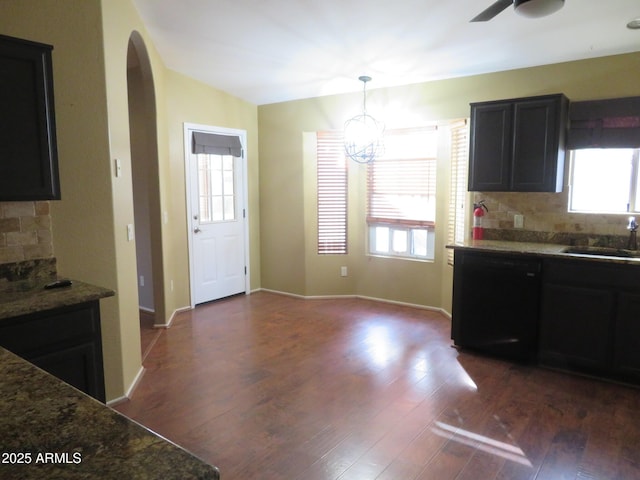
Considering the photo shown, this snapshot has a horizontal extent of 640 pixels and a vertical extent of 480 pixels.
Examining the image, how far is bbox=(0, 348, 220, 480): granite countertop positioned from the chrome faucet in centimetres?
Answer: 384

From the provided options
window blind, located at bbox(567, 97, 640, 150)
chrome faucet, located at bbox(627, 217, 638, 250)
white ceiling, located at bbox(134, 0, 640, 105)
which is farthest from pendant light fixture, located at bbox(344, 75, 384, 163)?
chrome faucet, located at bbox(627, 217, 638, 250)

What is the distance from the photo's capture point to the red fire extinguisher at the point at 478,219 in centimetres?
415

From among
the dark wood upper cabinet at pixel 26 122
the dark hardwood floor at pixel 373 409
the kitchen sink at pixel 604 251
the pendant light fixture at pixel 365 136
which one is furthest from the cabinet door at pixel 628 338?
the dark wood upper cabinet at pixel 26 122

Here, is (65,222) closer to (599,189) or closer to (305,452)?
(305,452)

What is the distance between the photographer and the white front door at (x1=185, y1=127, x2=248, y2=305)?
4988mm

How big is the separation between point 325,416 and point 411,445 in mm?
563

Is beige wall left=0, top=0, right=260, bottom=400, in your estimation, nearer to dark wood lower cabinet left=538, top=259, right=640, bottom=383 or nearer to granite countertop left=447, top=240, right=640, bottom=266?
granite countertop left=447, top=240, right=640, bottom=266

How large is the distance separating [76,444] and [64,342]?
1.41 metres

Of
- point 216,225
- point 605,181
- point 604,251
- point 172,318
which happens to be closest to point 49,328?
point 172,318

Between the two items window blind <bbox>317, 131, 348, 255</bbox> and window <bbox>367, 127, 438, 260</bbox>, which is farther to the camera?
window blind <bbox>317, 131, 348, 255</bbox>

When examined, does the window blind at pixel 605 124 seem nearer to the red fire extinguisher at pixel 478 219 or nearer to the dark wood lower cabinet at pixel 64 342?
the red fire extinguisher at pixel 478 219

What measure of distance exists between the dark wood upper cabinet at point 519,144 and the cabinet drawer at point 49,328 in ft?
10.6

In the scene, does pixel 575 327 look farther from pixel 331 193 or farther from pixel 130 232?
pixel 130 232

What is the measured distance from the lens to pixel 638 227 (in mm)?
Answer: 3543
